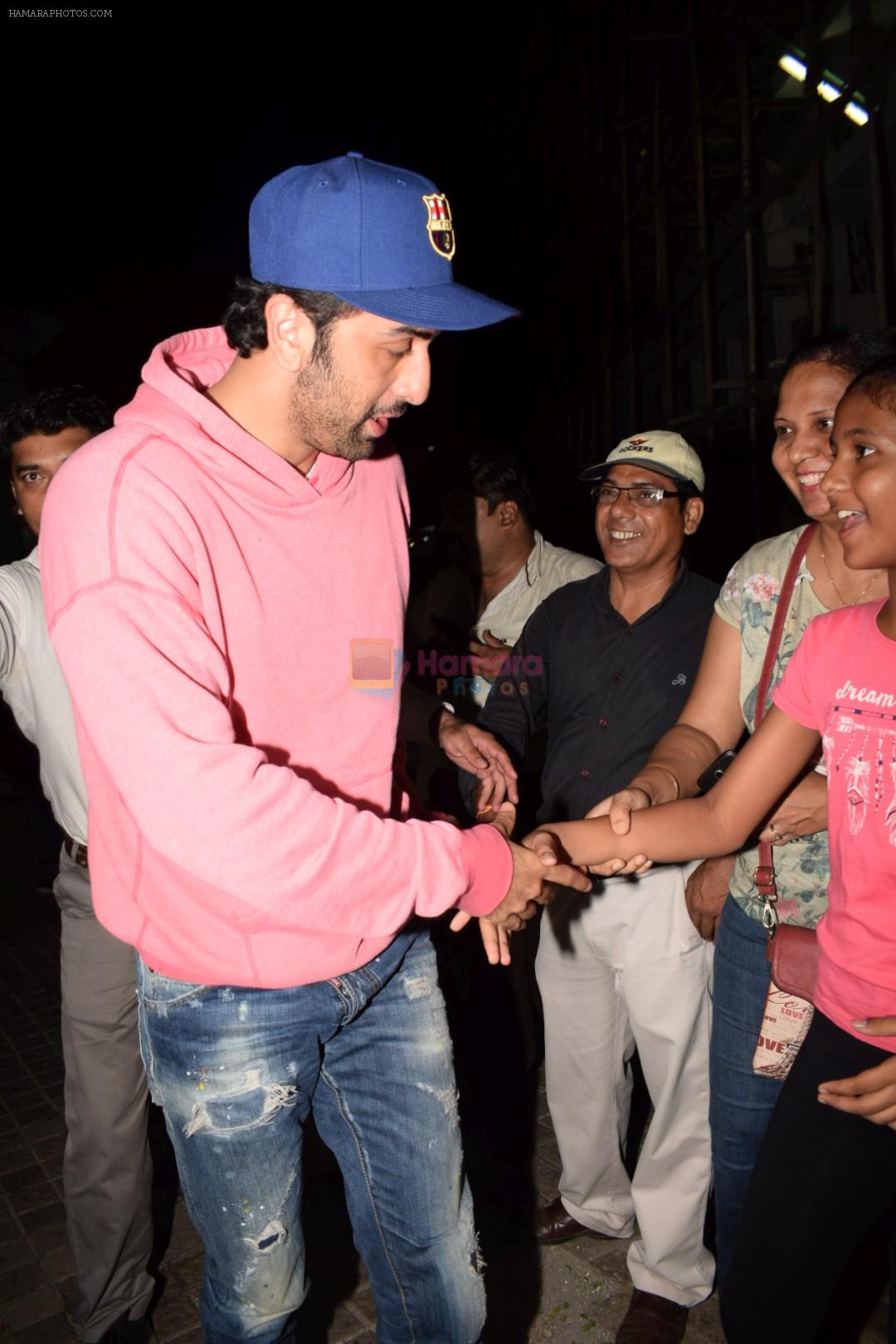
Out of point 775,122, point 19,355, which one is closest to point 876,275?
point 775,122

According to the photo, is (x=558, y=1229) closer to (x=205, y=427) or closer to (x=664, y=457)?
(x=664, y=457)

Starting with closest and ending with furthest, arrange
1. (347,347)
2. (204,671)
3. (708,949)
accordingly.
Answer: (204,671)
(347,347)
(708,949)

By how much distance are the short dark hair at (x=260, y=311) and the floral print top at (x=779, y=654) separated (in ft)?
4.46

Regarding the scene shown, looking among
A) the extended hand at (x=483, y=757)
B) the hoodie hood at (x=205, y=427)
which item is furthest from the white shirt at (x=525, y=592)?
the hoodie hood at (x=205, y=427)

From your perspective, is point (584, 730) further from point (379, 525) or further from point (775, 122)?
point (775, 122)

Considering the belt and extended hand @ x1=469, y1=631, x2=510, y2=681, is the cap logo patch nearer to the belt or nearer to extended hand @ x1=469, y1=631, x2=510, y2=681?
the belt

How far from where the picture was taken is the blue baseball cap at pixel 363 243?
69.9 inches

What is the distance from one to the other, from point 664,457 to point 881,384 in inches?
51.7

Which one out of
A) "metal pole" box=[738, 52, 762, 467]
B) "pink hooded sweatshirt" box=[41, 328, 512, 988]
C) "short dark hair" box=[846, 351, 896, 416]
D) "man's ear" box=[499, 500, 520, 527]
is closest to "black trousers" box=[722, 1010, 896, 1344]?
"pink hooded sweatshirt" box=[41, 328, 512, 988]

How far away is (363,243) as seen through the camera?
1.78m

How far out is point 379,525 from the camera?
215 cm

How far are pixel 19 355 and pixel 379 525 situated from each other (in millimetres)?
17488

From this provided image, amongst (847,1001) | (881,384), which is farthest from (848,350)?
(847,1001)

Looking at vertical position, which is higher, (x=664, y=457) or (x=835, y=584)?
(x=664, y=457)
